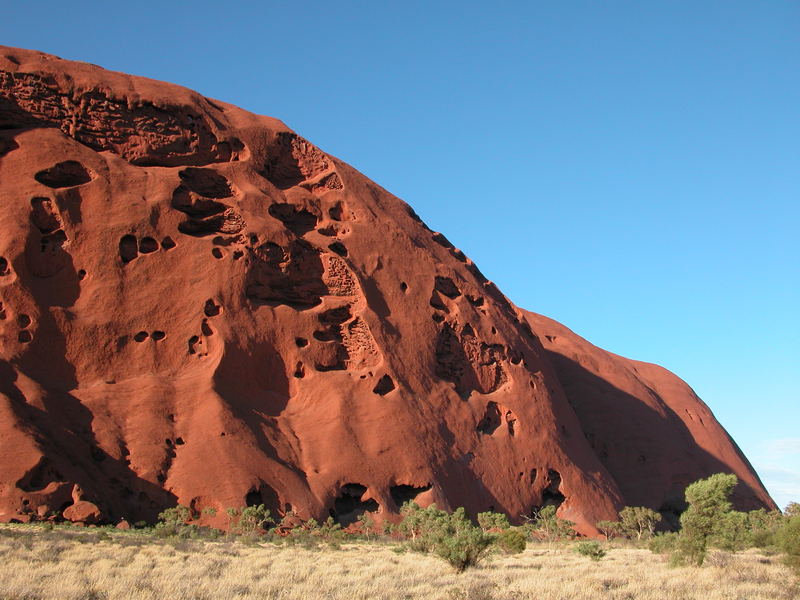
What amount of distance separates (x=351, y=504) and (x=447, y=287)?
13.1m

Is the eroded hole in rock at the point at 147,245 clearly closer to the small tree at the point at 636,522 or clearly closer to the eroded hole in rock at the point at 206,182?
the eroded hole in rock at the point at 206,182

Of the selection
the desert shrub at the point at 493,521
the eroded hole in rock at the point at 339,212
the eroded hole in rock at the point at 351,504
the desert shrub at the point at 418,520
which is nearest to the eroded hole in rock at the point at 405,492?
the desert shrub at the point at 418,520

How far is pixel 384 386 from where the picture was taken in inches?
1326

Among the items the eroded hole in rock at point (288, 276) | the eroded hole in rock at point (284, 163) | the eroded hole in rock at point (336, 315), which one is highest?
the eroded hole in rock at point (284, 163)

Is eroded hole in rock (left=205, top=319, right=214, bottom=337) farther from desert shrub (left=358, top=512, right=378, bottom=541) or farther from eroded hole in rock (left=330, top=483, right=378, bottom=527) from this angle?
desert shrub (left=358, top=512, right=378, bottom=541)

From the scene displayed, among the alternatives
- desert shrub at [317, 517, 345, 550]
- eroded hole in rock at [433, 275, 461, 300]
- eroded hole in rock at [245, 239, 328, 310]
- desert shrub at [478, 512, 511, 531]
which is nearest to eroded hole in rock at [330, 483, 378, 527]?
desert shrub at [317, 517, 345, 550]

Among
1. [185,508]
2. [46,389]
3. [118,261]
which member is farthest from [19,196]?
[185,508]

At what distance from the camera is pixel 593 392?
162ft

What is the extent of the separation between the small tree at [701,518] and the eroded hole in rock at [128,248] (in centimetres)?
2187

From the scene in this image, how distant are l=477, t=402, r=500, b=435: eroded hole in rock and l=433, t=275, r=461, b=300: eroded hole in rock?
19.1 feet

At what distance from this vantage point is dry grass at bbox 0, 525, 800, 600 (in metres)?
13.0

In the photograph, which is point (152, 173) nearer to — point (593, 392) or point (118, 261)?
point (118, 261)

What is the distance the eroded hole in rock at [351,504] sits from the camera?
29.2 m

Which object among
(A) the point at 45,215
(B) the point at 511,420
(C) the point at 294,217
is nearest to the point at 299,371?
(C) the point at 294,217
